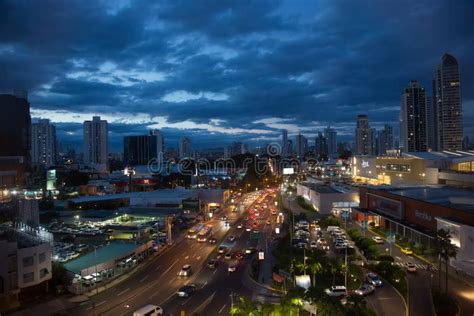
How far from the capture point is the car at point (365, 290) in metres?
13.8

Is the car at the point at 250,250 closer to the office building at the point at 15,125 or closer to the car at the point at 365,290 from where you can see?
the car at the point at 365,290

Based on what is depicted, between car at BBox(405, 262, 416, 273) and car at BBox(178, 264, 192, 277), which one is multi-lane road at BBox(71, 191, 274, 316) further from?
car at BBox(405, 262, 416, 273)

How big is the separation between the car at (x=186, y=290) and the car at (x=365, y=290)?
20.2ft

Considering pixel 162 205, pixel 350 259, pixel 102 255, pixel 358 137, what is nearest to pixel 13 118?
pixel 162 205

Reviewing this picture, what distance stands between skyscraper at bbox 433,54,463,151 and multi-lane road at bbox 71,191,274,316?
90.3 metres

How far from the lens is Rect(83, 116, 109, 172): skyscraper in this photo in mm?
113875

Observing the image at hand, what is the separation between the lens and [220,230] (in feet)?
94.1

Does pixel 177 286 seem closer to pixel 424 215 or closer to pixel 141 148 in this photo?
pixel 424 215

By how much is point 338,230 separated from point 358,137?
399 ft

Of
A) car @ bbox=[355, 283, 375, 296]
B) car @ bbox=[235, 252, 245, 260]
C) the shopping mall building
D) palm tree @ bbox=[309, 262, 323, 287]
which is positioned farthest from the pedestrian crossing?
the shopping mall building

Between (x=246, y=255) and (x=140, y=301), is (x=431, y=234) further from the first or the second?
(x=140, y=301)

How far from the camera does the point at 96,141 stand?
11569 cm

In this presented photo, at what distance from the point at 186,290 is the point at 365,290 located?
6.69 m

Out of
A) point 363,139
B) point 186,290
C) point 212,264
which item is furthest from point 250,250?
point 363,139
